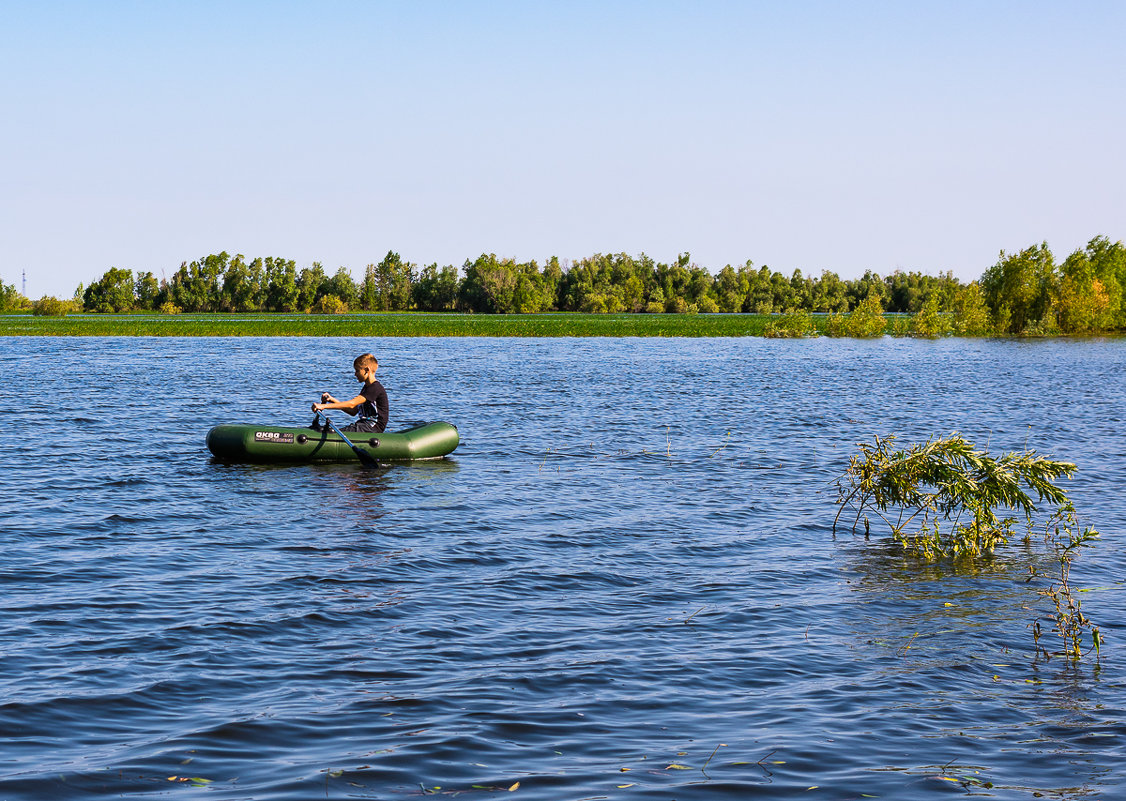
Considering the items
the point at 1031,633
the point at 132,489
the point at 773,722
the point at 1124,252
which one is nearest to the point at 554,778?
the point at 773,722

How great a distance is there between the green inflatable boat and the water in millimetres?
362

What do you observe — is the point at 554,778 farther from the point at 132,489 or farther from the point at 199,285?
the point at 199,285

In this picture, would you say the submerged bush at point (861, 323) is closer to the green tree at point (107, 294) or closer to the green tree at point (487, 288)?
the green tree at point (487, 288)

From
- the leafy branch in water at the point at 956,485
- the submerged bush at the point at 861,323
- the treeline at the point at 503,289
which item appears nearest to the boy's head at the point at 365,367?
the leafy branch in water at the point at 956,485

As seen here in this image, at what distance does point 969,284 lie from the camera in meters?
86.8

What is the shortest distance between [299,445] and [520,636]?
10042mm

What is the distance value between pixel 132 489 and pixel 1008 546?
13.3m

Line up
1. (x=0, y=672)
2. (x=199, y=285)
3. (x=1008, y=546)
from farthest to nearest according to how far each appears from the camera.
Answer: (x=199, y=285) < (x=1008, y=546) < (x=0, y=672)

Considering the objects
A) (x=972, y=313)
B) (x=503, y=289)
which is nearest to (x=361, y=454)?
(x=972, y=313)

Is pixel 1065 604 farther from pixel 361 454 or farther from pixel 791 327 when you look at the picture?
pixel 791 327

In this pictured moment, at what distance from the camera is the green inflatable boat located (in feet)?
58.9

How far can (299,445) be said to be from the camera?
59.0ft

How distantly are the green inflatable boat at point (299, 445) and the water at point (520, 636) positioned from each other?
362mm

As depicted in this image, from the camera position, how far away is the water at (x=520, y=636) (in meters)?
6.38
